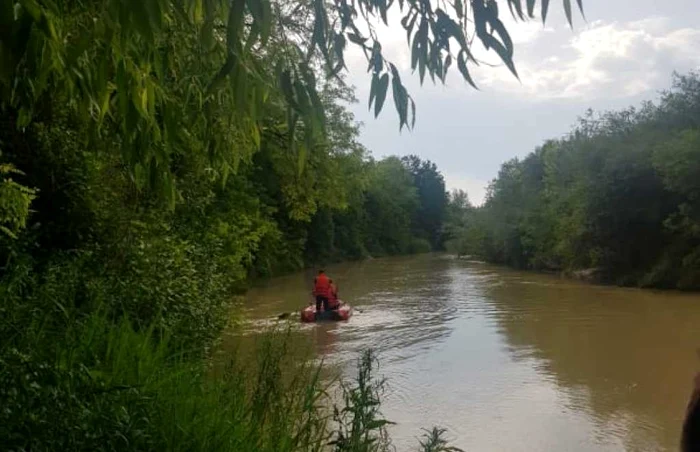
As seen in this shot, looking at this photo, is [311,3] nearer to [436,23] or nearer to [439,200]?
[436,23]

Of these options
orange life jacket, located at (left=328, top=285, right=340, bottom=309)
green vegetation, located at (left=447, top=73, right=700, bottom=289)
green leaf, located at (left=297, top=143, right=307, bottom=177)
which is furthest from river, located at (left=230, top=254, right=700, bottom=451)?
green leaf, located at (left=297, top=143, right=307, bottom=177)

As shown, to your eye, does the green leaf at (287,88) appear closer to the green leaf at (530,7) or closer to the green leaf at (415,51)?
the green leaf at (415,51)

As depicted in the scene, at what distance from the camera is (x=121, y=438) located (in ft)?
9.27

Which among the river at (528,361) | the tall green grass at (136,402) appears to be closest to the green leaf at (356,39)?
the tall green grass at (136,402)

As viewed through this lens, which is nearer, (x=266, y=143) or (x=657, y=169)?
(x=266, y=143)

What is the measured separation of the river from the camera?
926 centimetres

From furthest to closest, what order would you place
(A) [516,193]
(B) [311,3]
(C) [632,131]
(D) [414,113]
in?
(A) [516,193], (C) [632,131], (D) [414,113], (B) [311,3]

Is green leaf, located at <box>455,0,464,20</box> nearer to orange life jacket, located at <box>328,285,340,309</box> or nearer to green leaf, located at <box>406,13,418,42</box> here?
green leaf, located at <box>406,13,418,42</box>

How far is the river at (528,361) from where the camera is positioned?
926 centimetres

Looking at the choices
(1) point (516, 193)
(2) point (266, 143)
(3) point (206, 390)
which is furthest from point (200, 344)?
(1) point (516, 193)

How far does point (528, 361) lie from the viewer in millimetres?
13820

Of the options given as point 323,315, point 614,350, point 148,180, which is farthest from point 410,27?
point 323,315

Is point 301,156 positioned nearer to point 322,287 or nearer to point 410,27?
point 410,27

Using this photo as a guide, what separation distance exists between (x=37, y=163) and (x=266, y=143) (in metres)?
9.84
